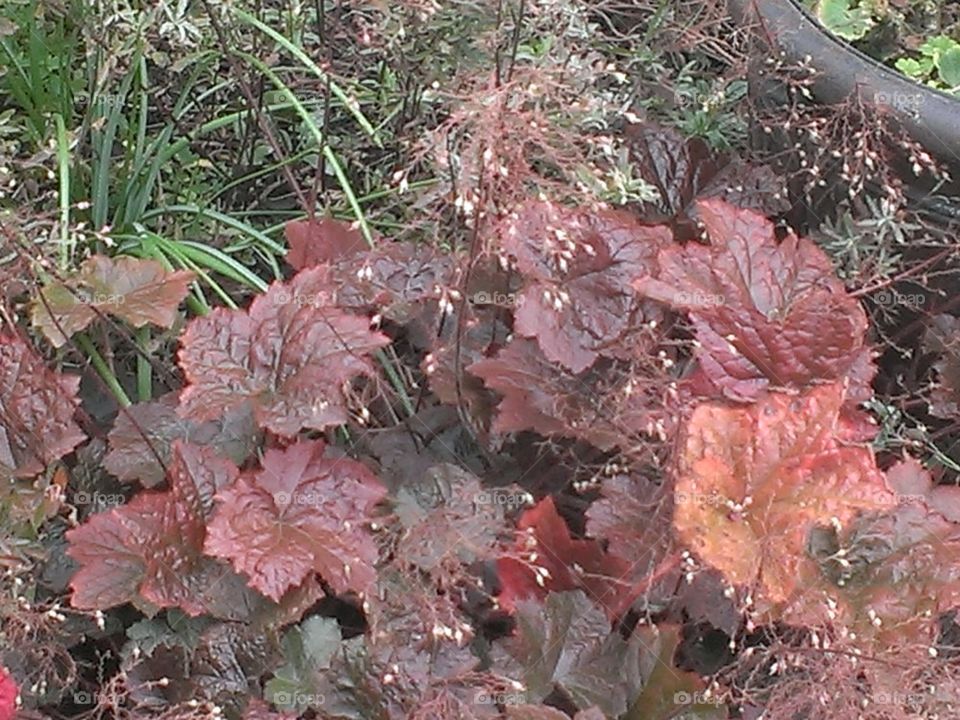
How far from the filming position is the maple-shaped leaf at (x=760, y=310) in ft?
4.06

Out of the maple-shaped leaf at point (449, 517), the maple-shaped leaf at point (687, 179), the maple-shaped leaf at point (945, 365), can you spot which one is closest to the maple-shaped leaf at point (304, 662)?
the maple-shaped leaf at point (449, 517)

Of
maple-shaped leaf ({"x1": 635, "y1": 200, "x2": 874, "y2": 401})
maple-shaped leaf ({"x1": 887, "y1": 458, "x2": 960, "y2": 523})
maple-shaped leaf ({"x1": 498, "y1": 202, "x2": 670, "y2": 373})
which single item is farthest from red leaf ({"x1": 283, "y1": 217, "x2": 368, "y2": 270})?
maple-shaped leaf ({"x1": 887, "y1": 458, "x2": 960, "y2": 523})

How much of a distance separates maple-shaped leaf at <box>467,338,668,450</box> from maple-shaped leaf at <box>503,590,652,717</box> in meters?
0.18

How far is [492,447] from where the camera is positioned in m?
1.43

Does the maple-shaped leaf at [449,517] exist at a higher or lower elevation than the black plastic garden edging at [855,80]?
lower

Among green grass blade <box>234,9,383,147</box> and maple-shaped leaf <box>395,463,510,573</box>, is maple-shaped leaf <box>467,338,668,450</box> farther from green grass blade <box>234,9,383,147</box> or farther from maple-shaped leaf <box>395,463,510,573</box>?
green grass blade <box>234,9,383,147</box>

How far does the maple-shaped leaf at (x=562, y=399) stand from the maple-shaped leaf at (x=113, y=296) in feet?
1.13

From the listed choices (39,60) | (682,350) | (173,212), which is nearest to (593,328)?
(682,350)

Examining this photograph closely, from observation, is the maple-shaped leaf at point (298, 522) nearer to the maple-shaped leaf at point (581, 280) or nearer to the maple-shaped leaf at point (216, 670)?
the maple-shaped leaf at point (216, 670)

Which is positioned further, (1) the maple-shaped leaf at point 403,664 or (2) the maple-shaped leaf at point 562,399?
(2) the maple-shaped leaf at point 562,399

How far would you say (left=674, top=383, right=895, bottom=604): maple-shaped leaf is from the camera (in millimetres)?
1037

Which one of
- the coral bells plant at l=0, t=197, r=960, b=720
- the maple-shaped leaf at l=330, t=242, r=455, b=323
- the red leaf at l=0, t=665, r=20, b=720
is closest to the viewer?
the red leaf at l=0, t=665, r=20, b=720

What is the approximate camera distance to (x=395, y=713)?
118cm

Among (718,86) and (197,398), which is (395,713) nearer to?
(197,398)
